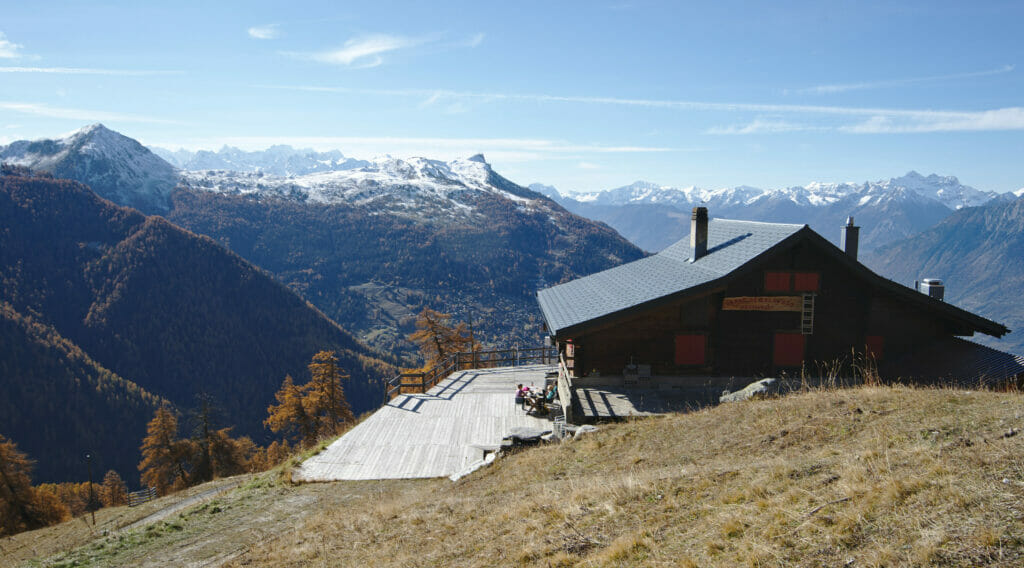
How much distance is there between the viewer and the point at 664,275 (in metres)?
24.6

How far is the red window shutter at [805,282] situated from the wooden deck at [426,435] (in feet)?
35.0

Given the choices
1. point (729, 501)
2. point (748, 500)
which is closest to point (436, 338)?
point (729, 501)

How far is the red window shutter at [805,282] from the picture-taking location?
72.1 feet

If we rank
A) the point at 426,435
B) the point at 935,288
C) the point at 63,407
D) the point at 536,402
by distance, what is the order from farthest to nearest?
the point at 63,407, the point at 935,288, the point at 536,402, the point at 426,435

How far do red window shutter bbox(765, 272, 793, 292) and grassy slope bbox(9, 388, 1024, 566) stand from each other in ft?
30.8

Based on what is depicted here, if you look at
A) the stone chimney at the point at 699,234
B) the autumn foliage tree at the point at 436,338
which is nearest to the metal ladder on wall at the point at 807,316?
the stone chimney at the point at 699,234

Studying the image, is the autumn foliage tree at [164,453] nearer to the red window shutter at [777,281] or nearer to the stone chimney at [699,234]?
the stone chimney at [699,234]

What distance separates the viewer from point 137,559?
475 inches

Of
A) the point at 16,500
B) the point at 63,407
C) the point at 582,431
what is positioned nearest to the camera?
the point at 582,431

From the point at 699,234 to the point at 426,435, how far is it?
1439 centimetres

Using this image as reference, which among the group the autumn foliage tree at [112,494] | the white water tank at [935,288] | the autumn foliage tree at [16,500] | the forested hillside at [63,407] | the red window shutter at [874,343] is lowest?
the forested hillside at [63,407]

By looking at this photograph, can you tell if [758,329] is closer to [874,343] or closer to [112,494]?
[874,343]

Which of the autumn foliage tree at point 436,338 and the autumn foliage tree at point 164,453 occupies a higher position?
the autumn foliage tree at point 436,338

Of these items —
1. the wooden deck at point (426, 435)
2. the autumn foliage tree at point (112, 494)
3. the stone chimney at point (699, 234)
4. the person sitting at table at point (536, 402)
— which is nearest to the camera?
the wooden deck at point (426, 435)
